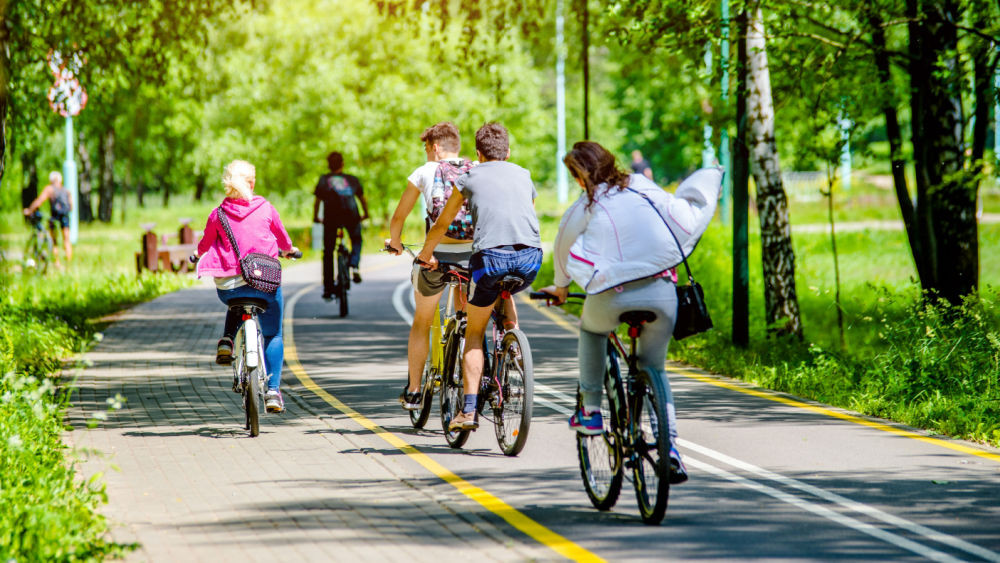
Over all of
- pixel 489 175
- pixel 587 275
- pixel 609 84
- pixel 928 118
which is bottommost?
pixel 587 275

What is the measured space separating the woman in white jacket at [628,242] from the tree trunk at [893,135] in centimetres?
619

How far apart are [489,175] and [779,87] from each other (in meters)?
6.74

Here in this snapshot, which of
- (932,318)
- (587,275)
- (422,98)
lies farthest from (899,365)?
(422,98)

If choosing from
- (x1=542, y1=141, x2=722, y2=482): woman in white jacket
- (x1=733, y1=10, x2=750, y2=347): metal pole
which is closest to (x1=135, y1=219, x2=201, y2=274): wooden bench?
(x1=733, y1=10, x2=750, y2=347): metal pole

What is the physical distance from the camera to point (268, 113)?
A: 41.0 m

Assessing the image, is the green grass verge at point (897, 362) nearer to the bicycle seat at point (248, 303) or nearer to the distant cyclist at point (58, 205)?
the bicycle seat at point (248, 303)

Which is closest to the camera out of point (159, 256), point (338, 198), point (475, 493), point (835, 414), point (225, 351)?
point (475, 493)

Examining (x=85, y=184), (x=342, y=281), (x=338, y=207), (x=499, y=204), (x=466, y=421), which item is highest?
(x=85, y=184)

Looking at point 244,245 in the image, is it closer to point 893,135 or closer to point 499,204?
point 499,204

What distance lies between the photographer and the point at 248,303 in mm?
8508

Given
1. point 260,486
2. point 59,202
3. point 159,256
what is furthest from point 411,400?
point 59,202

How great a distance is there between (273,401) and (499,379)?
6.07ft

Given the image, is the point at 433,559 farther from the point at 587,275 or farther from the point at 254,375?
the point at 254,375

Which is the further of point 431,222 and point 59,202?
point 59,202
